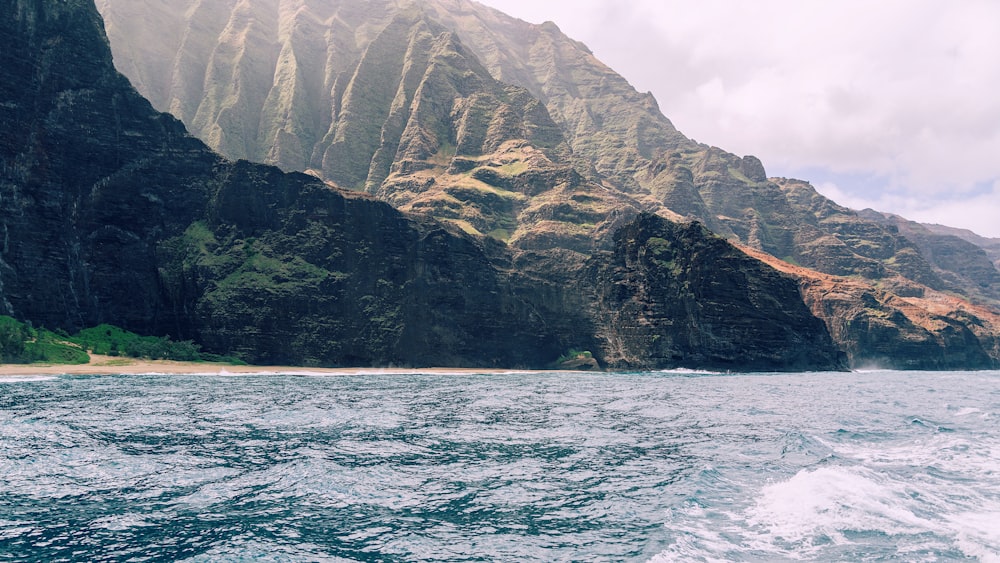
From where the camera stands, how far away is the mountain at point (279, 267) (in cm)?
11225

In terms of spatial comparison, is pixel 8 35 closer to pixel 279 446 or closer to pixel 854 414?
pixel 279 446

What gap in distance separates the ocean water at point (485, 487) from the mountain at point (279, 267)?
294 ft

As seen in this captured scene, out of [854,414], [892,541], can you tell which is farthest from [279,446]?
[854,414]

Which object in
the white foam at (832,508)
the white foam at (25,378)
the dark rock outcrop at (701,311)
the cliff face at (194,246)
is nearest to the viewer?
the white foam at (832,508)

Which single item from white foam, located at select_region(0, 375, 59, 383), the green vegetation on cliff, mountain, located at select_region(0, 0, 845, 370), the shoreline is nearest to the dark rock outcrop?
mountain, located at select_region(0, 0, 845, 370)

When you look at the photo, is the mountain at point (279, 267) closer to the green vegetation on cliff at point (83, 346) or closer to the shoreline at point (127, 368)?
the green vegetation on cliff at point (83, 346)

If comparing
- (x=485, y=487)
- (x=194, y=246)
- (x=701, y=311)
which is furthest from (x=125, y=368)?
(x=701, y=311)

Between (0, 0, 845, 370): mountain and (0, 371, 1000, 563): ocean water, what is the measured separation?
8955 cm

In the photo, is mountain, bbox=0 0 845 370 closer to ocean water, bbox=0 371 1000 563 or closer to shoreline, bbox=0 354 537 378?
shoreline, bbox=0 354 537 378

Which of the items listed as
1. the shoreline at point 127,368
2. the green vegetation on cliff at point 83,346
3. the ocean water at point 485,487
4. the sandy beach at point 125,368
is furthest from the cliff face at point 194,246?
the ocean water at point 485,487

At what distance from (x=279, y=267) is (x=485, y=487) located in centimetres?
12942

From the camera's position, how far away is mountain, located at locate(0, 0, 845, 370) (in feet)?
368

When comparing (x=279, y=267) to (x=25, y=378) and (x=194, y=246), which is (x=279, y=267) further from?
(x=25, y=378)

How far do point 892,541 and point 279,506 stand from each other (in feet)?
58.4
